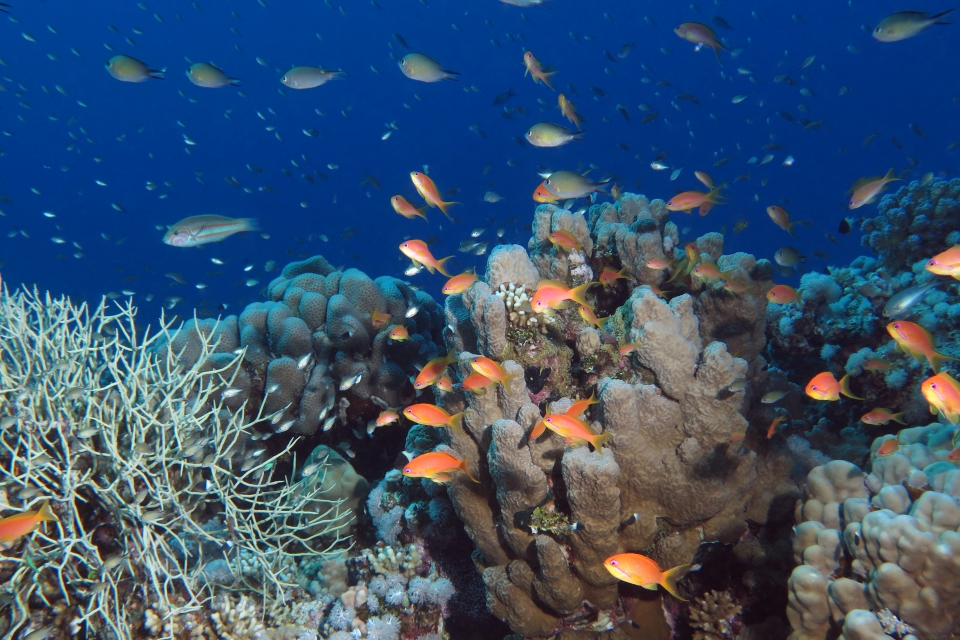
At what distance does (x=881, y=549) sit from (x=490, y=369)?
2.38 meters

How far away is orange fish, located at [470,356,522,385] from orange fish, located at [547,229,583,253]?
174 cm

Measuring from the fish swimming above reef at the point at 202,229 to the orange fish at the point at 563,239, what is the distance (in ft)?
11.3

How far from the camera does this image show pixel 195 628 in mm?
3102

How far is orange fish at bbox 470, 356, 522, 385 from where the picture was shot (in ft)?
10.4

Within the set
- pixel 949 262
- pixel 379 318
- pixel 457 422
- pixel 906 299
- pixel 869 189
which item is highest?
pixel 949 262

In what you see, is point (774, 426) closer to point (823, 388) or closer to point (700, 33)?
point (823, 388)

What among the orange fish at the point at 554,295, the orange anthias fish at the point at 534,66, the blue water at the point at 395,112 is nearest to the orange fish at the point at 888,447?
the orange fish at the point at 554,295

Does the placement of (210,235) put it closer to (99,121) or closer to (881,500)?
(881,500)

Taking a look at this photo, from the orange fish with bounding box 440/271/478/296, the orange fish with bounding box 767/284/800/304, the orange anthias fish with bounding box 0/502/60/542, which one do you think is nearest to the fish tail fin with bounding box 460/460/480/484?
the orange fish with bounding box 440/271/478/296

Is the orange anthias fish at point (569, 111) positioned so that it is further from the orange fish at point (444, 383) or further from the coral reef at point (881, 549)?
the coral reef at point (881, 549)

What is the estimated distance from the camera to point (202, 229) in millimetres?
4992

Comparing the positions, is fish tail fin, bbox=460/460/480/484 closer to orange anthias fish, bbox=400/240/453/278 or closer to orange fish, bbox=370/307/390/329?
orange anthias fish, bbox=400/240/453/278

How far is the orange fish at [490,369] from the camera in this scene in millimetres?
3178

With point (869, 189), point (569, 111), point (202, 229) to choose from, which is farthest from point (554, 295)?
point (569, 111)
